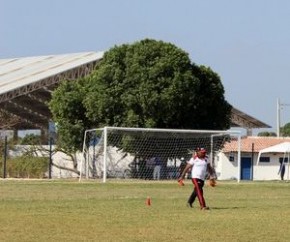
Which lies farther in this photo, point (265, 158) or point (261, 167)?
point (261, 167)

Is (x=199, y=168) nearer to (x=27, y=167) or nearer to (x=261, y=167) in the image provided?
(x=27, y=167)

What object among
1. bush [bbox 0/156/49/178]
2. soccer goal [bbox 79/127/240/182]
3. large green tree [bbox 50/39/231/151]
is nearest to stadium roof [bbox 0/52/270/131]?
bush [bbox 0/156/49/178]

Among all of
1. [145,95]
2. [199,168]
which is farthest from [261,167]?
[199,168]

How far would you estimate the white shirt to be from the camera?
21391 millimetres

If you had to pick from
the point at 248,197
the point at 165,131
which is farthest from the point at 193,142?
the point at 248,197

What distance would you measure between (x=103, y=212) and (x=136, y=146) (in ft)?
86.2

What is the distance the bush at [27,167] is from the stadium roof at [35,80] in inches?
466

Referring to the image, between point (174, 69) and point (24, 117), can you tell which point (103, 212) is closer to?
point (174, 69)

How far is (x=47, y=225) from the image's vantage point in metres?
16.0

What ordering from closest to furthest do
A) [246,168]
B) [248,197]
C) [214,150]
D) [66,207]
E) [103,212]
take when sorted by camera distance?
[103,212], [66,207], [248,197], [214,150], [246,168]

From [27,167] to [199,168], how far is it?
29.8 meters

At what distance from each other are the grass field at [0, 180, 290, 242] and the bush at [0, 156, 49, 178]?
77.3 feet

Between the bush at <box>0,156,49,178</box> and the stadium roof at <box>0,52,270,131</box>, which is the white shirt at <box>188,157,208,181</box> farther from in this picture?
the stadium roof at <box>0,52,270,131</box>

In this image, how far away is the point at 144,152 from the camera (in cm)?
4562
